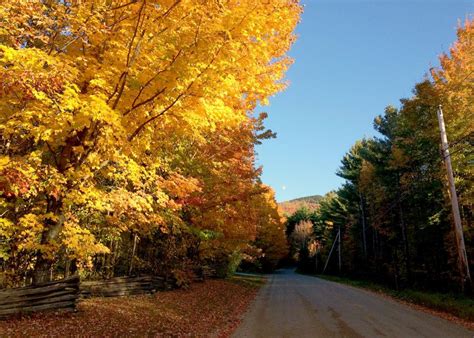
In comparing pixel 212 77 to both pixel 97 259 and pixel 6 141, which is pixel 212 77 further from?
pixel 97 259

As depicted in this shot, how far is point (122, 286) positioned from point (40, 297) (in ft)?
18.1

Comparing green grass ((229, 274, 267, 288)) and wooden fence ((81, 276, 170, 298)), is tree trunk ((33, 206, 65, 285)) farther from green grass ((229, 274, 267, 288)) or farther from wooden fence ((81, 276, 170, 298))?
green grass ((229, 274, 267, 288))

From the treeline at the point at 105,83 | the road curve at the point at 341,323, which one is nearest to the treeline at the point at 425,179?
the road curve at the point at 341,323

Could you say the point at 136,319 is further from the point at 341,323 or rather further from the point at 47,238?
the point at 341,323

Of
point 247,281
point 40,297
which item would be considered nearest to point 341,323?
point 40,297

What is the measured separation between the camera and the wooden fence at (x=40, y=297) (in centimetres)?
868

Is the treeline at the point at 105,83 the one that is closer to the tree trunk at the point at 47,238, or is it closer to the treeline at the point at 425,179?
the tree trunk at the point at 47,238

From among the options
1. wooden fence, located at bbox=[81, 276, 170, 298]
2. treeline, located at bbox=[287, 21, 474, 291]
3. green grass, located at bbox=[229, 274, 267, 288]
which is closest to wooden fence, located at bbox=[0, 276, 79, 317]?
wooden fence, located at bbox=[81, 276, 170, 298]

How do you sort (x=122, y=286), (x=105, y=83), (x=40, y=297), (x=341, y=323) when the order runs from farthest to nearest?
(x=122, y=286) → (x=341, y=323) → (x=40, y=297) → (x=105, y=83)

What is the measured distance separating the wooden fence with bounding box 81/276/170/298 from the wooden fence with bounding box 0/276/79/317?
2965 millimetres

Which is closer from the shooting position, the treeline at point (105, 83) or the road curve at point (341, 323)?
the treeline at point (105, 83)

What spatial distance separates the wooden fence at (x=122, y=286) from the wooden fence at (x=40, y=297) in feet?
9.73

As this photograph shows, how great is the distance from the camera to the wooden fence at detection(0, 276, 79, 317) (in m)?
8.68

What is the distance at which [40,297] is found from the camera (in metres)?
9.34
